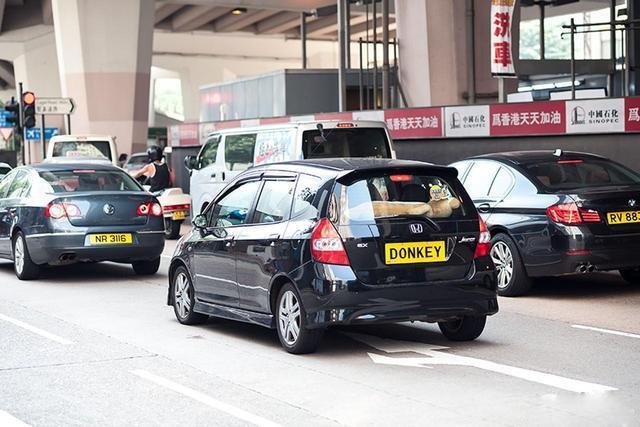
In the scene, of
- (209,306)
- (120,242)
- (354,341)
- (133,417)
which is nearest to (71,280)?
(120,242)

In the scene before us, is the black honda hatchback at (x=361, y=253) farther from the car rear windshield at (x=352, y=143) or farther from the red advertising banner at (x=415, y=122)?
the red advertising banner at (x=415, y=122)

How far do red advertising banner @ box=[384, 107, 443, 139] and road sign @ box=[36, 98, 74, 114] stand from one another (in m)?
11.7

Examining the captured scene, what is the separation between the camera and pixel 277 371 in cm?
817

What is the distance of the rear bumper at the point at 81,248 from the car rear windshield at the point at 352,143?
2653mm

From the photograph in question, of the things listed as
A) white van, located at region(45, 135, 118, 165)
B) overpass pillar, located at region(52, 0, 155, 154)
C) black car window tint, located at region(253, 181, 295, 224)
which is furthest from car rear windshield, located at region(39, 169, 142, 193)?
overpass pillar, located at region(52, 0, 155, 154)

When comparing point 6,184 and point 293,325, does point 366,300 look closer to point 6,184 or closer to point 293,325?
point 293,325

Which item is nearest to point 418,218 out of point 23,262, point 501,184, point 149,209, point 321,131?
point 501,184

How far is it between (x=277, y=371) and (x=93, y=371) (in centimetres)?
129

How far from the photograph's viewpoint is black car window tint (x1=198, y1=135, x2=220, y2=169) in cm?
1969

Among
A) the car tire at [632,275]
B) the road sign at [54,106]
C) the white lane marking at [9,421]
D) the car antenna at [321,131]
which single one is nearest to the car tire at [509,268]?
the car tire at [632,275]

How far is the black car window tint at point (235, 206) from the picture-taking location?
9.82 m

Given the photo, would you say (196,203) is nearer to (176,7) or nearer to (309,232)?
(309,232)

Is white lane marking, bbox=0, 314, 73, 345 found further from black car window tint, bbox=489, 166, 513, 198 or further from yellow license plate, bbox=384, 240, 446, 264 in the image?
black car window tint, bbox=489, 166, 513, 198

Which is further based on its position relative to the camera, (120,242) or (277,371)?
(120,242)
